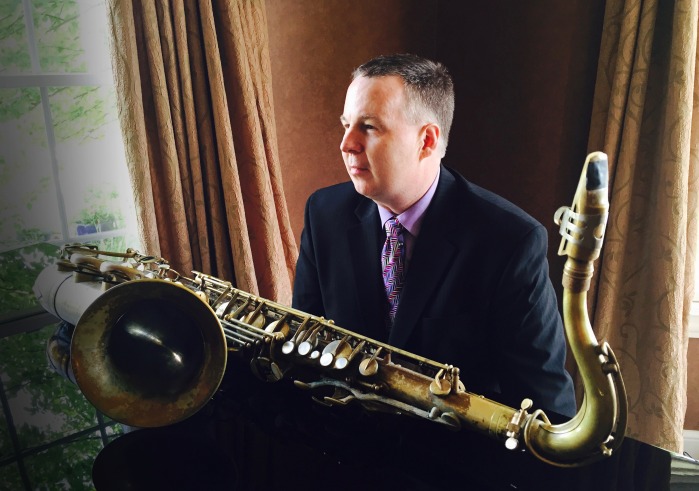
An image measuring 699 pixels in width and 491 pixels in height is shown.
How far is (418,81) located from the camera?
1712 millimetres

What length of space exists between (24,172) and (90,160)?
11.1 inches

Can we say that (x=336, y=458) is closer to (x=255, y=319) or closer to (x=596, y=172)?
(x=255, y=319)

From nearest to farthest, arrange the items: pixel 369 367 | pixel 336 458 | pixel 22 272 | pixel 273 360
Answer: pixel 336 458 → pixel 369 367 → pixel 273 360 → pixel 22 272

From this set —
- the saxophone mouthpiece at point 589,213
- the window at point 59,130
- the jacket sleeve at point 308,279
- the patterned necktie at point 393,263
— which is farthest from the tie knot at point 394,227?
the window at point 59,130

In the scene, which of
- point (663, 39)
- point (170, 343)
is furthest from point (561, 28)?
point (170, 343)

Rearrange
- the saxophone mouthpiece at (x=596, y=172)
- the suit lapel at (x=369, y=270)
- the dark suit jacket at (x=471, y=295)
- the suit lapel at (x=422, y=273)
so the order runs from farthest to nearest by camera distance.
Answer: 1. the suit lapel at (x=369, y=270)
2. the suit lapel at (x=422, y=273)
3. the dark suit jacket at (x=471, y=295)
4. the saxophone mouthpiece at (x=596, y=172)

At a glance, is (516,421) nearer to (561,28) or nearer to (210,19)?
(210,19)

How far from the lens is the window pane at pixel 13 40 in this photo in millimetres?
1934

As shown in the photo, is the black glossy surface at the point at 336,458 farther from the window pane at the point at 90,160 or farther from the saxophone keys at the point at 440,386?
the window pane at the point at 90,160

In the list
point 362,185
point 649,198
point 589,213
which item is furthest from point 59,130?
point 649,198

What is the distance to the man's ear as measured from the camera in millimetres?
1745

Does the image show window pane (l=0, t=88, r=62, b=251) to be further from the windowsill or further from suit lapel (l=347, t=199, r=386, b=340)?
suit lapel (l=347, t=199, r=386, b=340)

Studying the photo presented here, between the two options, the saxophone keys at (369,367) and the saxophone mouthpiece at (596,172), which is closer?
the saxophone mouthpiece at (596,172)

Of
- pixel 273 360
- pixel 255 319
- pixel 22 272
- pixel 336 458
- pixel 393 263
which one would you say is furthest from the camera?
pixel 22 272
